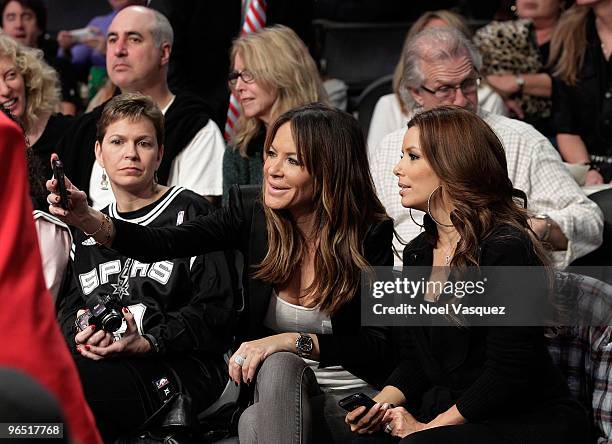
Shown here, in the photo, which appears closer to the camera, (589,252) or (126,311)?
(126,311)

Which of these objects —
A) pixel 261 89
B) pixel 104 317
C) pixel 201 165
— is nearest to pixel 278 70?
pixel 261 89

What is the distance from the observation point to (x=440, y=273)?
293 cm

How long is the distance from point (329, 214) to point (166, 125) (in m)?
1.39

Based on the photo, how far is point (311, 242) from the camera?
3.22 metres

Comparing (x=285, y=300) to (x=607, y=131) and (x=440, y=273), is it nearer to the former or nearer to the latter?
(x=440, y=273)

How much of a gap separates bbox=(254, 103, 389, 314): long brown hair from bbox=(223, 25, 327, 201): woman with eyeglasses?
3.61 feet

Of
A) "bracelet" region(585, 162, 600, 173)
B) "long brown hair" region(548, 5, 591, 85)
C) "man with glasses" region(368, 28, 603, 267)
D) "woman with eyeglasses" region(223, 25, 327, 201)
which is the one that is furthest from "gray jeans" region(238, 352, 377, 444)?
"long brown hair" region(548, 5, 591, 85)

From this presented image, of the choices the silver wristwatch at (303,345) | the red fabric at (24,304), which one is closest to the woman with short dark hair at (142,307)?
the silver wristwatch at (303,345)

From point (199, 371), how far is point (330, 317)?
16.8 inches

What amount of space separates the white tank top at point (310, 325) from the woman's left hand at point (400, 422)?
1.13ft

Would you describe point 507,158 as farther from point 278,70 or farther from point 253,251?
point 253,251

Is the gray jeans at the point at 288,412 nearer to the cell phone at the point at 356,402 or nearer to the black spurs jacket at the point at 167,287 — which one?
the cell phone at the point at 356,402

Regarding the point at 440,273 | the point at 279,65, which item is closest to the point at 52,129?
the point at 279,65

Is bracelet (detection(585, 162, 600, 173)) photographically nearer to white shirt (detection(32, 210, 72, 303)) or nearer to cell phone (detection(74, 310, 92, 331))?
white shirt (detection(32, 210, 72, 303))
